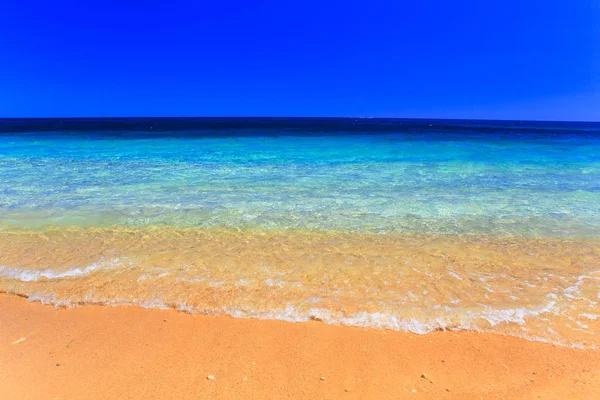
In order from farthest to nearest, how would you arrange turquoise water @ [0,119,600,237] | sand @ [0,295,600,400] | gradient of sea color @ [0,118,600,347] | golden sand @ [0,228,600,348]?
turquoise water @ [0,119,600,237] → gradient of sea color @ [0,118,600,347] → golden sand @ [0,228,600,348] → sand @ [0,295,600,400]

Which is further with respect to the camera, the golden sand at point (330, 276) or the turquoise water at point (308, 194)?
the turquoise water at point (308, 194)

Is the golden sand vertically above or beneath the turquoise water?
beneath

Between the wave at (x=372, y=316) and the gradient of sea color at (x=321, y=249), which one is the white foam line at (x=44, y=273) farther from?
the wave at (x=372, y=316)

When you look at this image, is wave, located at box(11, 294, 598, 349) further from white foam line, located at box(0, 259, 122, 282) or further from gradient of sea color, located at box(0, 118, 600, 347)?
white foam line, located at box(0, 259, 122, 282)

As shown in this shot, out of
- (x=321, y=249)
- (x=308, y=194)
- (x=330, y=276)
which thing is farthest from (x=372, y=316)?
(x=308, y=194)

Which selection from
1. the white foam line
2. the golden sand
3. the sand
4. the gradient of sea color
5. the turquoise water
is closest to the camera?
the sand

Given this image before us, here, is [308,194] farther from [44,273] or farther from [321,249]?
[44,273]

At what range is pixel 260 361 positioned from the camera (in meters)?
2.62

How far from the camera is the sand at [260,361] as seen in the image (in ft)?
7.69

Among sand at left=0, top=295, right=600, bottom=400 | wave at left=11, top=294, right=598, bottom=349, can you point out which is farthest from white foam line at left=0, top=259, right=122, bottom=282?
sand at left=0, top=295, right=600, bottom=400

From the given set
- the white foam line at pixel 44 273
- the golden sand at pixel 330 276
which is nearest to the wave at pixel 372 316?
the golden sand at pixel 330 276

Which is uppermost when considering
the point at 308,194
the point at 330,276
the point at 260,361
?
the point at 308,194

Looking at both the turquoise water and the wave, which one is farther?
the turquoise water

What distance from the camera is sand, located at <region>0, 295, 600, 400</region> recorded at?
2344 mm
